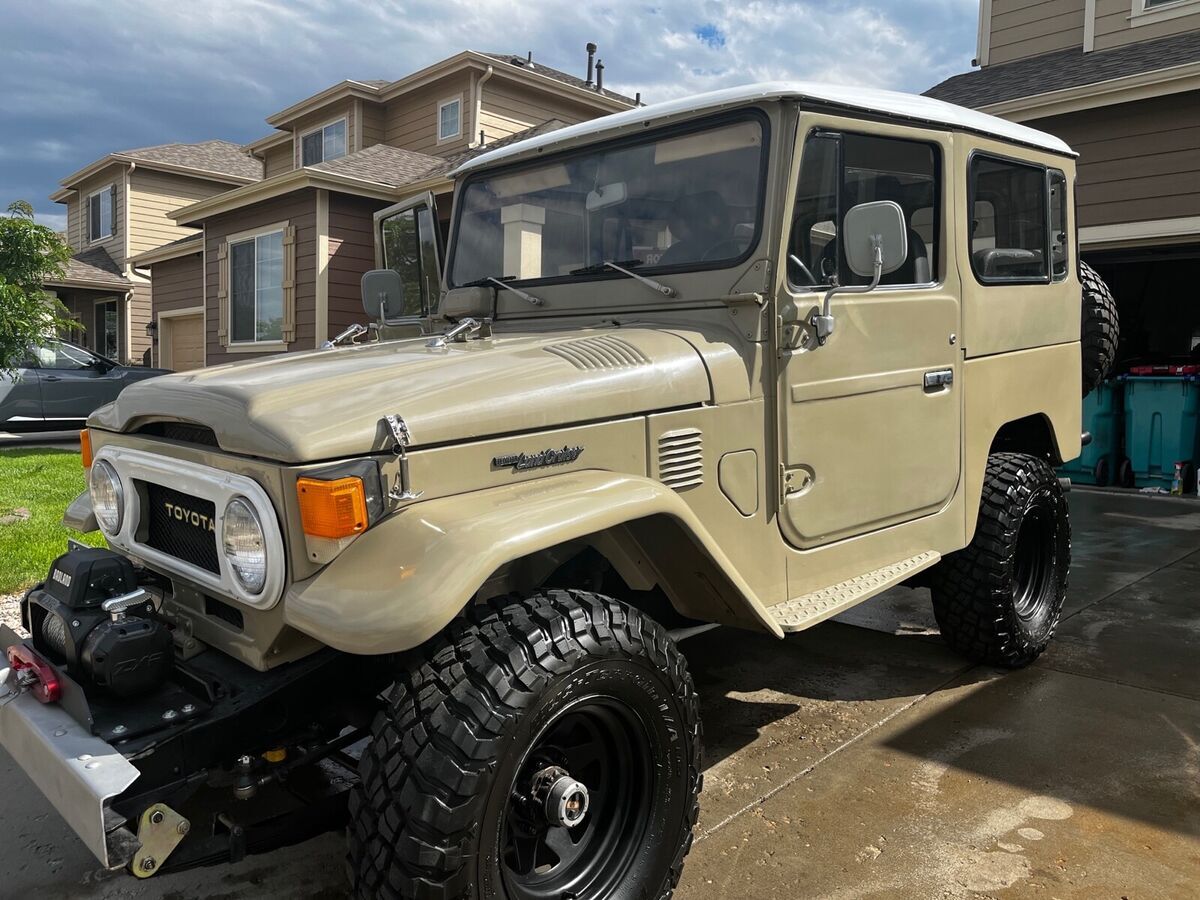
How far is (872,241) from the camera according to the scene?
2857 mm

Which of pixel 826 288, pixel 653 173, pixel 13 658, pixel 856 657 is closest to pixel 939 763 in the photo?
pixel 856 657

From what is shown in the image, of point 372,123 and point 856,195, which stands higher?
point 372,123

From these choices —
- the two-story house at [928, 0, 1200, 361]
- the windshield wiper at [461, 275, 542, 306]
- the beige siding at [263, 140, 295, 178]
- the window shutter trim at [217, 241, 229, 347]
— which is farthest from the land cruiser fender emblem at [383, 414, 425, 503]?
the beige siding at [263, 140, 295, 178]

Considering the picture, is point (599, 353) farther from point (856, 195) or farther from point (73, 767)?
point (73, 767)

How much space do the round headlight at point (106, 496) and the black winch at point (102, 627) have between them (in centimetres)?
26

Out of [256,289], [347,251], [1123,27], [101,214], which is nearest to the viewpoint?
[1123,27]

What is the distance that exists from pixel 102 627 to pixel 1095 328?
14.7 feet

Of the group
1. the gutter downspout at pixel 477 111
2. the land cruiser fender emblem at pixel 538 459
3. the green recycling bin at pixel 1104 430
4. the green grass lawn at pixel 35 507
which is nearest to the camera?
the land cruiser fender emblem at pixel 538 459

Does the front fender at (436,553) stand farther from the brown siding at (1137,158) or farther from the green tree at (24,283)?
the green tree at (24,283)

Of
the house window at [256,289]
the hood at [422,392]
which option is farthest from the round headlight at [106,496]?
the house window at [256,289]

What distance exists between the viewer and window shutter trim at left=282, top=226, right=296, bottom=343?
41.5 feet

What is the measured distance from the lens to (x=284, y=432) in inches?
80.6

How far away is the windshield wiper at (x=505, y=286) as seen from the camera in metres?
3.38

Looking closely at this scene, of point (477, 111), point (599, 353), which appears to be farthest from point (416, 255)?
point (477, 111)
